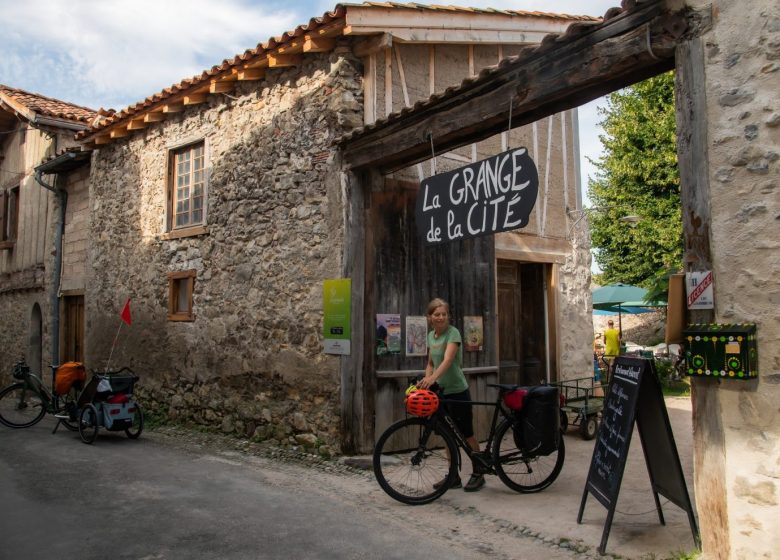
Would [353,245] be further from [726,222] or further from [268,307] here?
[726,222]

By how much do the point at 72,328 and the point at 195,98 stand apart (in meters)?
5.39

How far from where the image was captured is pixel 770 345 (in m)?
3.20

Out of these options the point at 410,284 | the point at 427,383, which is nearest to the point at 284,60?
the point at 410,284

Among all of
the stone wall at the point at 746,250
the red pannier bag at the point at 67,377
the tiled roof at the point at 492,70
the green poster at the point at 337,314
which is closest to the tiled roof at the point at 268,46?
the tiled roof at the point at 492,70

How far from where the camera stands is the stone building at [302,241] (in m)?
6.49

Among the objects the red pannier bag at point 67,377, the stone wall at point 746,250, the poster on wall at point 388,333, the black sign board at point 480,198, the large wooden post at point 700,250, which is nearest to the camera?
the stone wall at point 746,250

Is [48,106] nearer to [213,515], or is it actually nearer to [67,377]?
[67,377]

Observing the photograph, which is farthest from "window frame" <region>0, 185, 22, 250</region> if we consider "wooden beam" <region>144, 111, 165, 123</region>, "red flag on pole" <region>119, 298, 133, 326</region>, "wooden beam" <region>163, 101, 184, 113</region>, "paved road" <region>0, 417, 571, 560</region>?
"paved road" <region>0, 417, 571, 560</region>

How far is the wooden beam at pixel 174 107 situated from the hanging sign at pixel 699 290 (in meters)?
7.25

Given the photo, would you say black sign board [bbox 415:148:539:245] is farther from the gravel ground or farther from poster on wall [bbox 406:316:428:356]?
the gravel ground

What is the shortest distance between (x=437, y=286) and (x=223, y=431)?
3.26m

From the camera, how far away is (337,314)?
630cm

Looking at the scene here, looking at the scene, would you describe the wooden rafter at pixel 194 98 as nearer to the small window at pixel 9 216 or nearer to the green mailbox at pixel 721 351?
the green mailbox at pixel 721 351

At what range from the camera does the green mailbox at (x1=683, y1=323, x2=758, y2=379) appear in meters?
3.23
